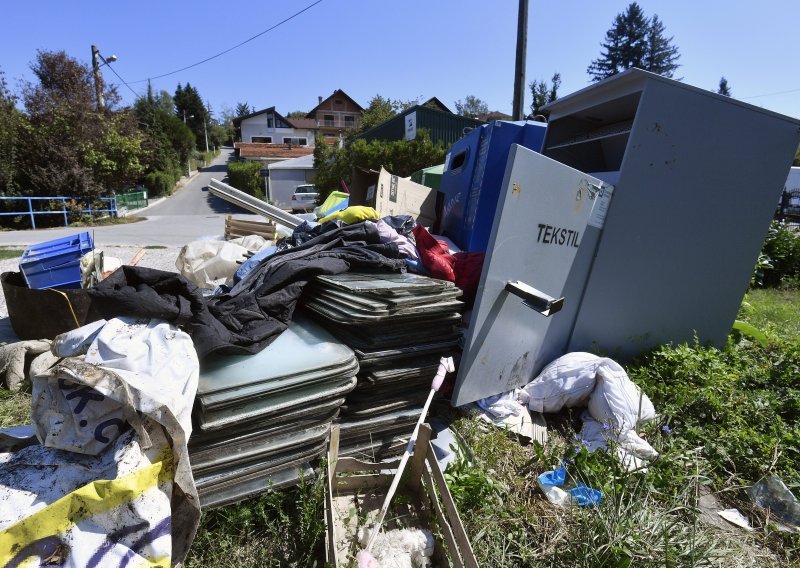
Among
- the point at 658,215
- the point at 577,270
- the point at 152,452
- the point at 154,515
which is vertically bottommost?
the point at 154,515

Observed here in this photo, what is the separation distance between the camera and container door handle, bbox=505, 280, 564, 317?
204 cm

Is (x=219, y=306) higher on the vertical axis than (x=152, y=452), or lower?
higher

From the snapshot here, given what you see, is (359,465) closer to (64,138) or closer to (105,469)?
(105,469)

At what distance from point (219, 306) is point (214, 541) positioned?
1067mm

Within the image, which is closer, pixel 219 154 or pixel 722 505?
pixel 722 505

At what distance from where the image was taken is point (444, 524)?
62.9 inches

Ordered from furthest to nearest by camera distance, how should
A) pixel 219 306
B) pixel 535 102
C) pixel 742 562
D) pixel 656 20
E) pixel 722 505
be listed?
pixel 656 20 → pixel 535 102 → pixel 219 306 → pixel 722 505 → pixel 742 562

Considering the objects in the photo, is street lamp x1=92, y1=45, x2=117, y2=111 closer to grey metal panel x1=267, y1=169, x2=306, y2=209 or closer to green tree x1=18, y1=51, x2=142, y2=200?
green tree x1=18, y1=51, x2=142, y2=200

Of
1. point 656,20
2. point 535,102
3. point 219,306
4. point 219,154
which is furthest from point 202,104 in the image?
point 219,306

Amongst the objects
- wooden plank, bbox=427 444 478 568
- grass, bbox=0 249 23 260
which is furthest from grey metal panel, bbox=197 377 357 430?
grass, bbox=0 249 23 260

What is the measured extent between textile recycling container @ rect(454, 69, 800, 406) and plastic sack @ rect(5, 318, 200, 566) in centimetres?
141

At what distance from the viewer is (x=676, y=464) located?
6.94ft

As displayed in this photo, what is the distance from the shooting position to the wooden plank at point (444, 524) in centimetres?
145

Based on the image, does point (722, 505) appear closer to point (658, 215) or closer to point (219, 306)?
point (658, 215)
